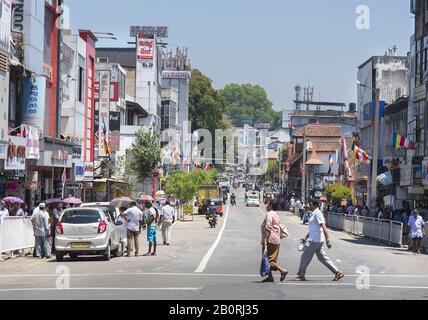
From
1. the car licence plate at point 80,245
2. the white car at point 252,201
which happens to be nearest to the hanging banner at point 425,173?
the car licence plate at point 80,245

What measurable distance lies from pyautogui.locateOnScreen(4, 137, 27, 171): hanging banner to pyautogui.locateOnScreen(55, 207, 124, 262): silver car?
19.3ft

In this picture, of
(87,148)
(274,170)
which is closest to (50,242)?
(87,148)

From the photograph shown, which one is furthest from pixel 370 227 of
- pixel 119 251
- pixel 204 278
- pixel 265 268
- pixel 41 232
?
pixel 265 268

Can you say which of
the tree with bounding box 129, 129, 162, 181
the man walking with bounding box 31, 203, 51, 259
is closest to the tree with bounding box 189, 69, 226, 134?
the tree with bounding box 129, 129, 162, 181

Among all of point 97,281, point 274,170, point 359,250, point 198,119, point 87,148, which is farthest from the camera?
point 274,170

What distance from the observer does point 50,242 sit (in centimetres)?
2981

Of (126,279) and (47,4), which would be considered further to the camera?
(47,4)

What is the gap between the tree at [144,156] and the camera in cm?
6825

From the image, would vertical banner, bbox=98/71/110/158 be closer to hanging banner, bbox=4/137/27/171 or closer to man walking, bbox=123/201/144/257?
hanging banner, bbox=4/137/27/171

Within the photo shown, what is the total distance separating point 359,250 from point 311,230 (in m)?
15.7

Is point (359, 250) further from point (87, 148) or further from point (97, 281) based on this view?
point (87, 148)

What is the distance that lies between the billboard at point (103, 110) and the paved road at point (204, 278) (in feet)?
83.4

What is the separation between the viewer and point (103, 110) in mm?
58781

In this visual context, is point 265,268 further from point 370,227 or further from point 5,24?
point 370,227
